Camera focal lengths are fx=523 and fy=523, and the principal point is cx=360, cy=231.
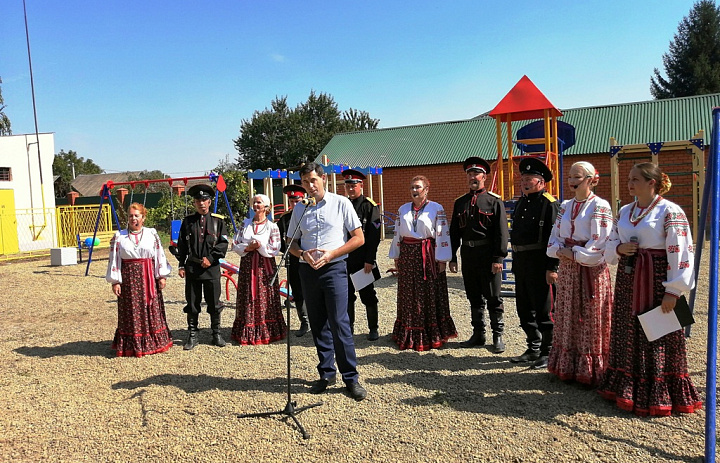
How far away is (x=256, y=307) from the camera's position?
19.7 feet

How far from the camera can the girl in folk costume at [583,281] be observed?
12.9 feet

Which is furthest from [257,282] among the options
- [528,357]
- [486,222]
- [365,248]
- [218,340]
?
[528,357]

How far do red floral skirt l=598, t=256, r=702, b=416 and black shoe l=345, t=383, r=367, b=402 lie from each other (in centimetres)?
187

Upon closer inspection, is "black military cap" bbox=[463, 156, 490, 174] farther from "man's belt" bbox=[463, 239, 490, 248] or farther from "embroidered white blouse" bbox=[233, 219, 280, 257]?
"embroidered white blouse" bbox=[233, 219, 280, 257]

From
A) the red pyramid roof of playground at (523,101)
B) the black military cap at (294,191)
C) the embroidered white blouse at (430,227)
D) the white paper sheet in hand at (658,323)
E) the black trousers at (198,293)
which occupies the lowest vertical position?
the black trousers at (198,293)

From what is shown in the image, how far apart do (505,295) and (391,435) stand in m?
4.98

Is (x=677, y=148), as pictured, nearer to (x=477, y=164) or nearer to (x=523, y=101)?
(x=523, y=101)

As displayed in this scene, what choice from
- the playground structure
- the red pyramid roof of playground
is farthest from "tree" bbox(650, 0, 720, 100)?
the red pyramid roof of playground

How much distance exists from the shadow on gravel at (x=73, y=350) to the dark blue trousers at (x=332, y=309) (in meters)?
2.80

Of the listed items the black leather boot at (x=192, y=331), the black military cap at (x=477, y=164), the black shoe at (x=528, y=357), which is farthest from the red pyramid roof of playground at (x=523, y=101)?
the black leather boot at (x=192, y=331)

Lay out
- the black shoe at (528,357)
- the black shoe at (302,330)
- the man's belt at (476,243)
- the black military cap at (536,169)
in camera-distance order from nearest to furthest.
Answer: the black military cap at (536,169), the black shoe at (528,357), the man's belt at (476,243), the black shoe at (302,330)

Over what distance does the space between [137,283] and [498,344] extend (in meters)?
3.83

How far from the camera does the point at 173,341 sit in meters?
6.26

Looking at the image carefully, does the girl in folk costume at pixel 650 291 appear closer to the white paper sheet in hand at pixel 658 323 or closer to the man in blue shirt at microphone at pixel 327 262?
the white paper sheet in hand at pixel 658 323
